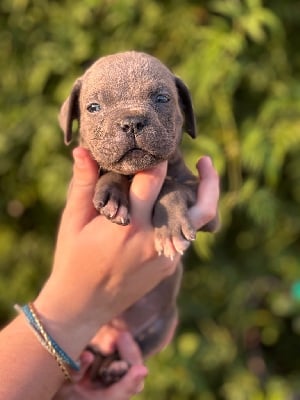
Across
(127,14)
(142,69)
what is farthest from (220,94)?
(142,69)

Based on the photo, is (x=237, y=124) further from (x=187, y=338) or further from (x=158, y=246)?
(x=158, y=246)

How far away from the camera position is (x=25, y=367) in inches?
76.0

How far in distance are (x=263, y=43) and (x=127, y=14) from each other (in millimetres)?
653

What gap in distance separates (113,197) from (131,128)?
0.23 metres

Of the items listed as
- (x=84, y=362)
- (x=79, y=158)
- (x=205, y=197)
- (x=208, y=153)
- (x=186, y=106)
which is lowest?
(x=208, y=153)

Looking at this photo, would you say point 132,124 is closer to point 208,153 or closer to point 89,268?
point 89,268

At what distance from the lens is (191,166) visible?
10.2 feet

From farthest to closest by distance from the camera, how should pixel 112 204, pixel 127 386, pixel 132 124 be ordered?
pixel 127 386 → pixel 112 204 → pixel 132 124

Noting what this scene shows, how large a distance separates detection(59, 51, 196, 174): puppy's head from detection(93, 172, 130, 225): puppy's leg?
61mm

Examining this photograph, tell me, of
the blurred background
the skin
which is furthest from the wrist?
the blurred background

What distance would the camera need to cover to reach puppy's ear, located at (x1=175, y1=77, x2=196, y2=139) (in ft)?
7.29

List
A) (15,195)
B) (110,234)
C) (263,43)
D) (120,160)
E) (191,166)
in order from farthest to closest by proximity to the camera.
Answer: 1. (15,195)
2. (263,43)
3. (191,166)
4. (110,234)
5. (120,160)

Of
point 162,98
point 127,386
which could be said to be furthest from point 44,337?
point 162,98

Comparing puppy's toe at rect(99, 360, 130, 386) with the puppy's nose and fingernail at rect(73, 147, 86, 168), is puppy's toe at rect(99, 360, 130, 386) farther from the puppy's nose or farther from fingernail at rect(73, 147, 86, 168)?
the puppy's nose
